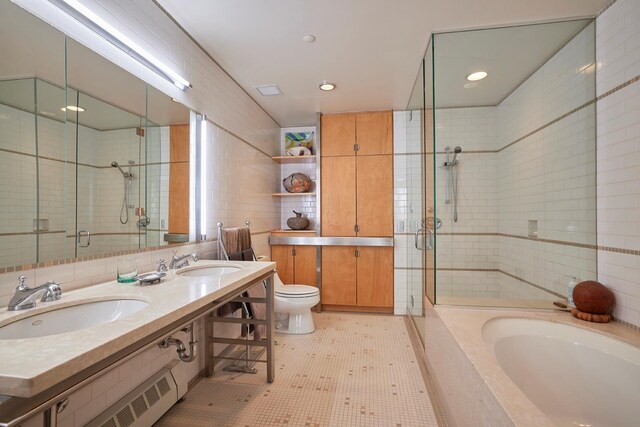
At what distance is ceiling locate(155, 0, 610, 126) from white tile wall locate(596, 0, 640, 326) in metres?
0.26

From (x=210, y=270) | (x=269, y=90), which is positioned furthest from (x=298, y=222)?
(x=210, y=270)

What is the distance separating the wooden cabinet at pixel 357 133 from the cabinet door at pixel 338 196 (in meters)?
0.12

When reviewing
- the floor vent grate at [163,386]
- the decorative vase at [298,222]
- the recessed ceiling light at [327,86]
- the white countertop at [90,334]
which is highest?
the recessed ceiling light at [327,86]

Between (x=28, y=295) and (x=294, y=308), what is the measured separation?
6.73 ft

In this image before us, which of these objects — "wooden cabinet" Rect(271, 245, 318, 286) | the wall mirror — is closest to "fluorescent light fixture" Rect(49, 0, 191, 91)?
the wall mirror

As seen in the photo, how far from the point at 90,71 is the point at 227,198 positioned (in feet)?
4.31

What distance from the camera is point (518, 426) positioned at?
824mm

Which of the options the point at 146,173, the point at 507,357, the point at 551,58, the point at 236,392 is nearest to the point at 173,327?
the point at 146,173

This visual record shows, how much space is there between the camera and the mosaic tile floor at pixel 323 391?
1.68 m

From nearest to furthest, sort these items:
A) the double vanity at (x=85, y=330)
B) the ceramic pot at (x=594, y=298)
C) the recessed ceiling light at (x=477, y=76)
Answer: the double vanity at (x=85, y=330) → the ceramic pot at (x=594, y=298) → the recessed ceiling light at (x=477, y=76)

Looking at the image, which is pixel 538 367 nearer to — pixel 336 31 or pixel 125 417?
pixel 125 417

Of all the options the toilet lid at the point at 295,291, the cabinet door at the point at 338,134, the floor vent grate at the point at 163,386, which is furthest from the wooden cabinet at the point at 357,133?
the floor vent grate at the point at 163,386

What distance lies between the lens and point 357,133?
352 cm

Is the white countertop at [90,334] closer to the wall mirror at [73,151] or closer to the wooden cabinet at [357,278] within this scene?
the wall mirror at [73,151]
